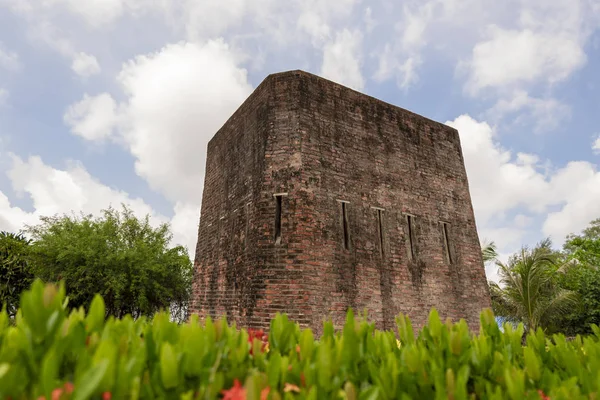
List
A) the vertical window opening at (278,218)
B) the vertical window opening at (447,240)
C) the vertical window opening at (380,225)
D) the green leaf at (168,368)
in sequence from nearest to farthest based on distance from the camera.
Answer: the green leaf at (168,368) → the vertical window opening at (278,218) → the vertical window opening at (380,225) → the vertical window opening at (447,240)

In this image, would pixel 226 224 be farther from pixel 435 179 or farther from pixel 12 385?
pixel 12 385

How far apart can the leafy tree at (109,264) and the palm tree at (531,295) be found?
620 inches

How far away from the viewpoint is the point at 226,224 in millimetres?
8422

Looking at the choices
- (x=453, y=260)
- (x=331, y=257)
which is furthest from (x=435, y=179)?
(x=331, y=257)

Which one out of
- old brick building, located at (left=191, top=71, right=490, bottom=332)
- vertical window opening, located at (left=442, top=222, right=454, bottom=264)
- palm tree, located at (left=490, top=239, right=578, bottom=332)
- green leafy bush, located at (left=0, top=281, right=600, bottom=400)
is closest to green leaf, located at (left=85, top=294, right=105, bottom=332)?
green leafy bush, located at (left=0, top=281, right=600, bottom=400)

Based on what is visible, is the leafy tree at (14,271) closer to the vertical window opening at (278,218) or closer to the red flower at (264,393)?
the vertical window opening at (278,218)

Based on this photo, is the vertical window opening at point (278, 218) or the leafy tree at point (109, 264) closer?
the vertical window opening at point (278, 218)

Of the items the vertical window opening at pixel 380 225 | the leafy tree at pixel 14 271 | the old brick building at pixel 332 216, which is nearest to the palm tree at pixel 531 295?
the old brick building at pixel 332 216

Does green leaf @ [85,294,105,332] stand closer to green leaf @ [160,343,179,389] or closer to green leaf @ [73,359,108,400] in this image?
green leaf @ [160,343,179,389]

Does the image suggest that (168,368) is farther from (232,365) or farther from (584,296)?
(584,296)

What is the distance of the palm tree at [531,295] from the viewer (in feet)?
48.0

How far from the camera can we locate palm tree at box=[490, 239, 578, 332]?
14641 millimetres

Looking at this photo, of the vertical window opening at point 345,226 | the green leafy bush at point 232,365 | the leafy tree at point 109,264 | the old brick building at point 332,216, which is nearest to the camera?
the green leafy bush at point 232,365

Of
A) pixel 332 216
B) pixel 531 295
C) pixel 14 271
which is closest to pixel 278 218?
pixel 332 216
